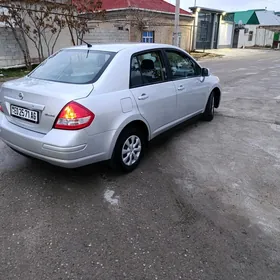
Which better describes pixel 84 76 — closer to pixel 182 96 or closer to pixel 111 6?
pixel 182 96

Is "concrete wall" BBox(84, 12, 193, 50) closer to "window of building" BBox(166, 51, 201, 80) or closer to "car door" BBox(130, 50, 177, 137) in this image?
"window of building" BBox(166, 51, 201, 80)

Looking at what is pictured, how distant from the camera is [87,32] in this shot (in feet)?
56.0

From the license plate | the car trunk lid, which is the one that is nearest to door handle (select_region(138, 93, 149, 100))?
the car trunk lid

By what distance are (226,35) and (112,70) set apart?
37.4 metres

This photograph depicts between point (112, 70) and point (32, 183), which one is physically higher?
point (112, 70)

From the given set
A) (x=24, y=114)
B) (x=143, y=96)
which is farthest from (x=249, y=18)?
(x=24, y=114)

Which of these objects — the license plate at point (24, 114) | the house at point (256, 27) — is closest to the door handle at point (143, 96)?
the license plate at point (24, 114)

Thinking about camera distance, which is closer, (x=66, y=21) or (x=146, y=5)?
(x=66, y=21)

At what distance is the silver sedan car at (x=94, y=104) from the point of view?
3088 millimetres

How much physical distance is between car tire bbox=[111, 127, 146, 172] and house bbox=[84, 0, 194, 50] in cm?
1497

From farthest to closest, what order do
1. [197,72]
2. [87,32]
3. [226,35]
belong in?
[226,35]
[87,32]
[197,72]

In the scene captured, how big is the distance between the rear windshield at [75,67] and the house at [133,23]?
1421 centimetres

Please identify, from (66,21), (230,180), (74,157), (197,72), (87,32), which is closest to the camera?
(74,157)

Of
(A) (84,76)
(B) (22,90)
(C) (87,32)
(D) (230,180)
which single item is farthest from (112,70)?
(C) (87,32)
